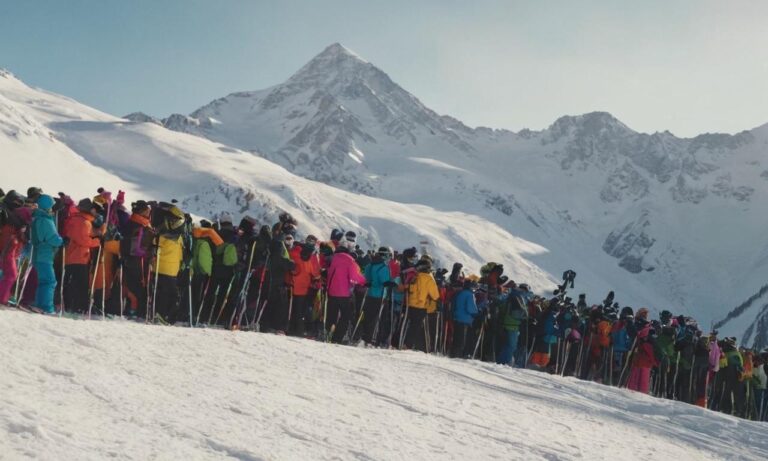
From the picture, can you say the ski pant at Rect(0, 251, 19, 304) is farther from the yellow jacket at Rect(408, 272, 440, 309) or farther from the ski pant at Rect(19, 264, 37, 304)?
the yellow jacket at Rect(408, 272, 440, 309)

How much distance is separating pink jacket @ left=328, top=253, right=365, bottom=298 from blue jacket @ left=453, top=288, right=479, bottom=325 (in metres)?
2.93

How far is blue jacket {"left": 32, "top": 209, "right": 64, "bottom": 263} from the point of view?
9.95 meters

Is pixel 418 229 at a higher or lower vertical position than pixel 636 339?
higher

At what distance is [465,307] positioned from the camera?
591 inches

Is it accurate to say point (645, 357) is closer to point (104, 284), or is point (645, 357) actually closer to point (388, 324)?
point (388, 324)

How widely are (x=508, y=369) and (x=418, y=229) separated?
14204 cm

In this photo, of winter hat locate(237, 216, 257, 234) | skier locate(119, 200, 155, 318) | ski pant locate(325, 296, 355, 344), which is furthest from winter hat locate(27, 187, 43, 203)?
ski pant locate(325, 296, 355, 344)

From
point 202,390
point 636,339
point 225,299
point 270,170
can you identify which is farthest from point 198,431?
point 270,170

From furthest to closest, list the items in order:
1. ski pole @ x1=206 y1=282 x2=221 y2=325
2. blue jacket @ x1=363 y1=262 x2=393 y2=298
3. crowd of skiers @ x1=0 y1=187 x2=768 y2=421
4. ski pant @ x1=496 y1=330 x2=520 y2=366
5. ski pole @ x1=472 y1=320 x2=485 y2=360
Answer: ski pole @ x1=472 y1=320 x2=485 y2=360
ski pant @ x1=496 y1=330 x2=520 y2=366
blue jacket @ x1=363 y1=262 x2=393 y2=298
ski pole @ x1=206 y1=282 x2=221 y2=325
crowd of skiers @ x1=0 y1=187 x2=768 y2=421

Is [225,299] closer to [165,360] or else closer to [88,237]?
[88,237]

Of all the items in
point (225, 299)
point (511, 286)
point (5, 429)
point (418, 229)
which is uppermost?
point (418, 229)

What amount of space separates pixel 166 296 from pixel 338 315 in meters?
3.32

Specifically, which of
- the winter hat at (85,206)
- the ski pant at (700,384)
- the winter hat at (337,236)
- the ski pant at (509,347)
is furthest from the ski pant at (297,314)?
the ski pant at (700,384)

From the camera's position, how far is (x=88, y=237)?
35.6 ft
